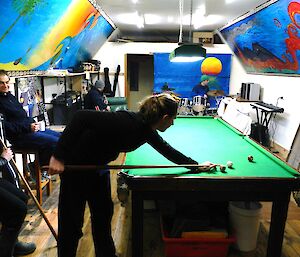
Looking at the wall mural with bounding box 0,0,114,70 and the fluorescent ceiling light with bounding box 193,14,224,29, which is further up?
the fluorescent ceiling light with bounding box 193,14,224,29

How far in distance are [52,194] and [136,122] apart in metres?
2.12

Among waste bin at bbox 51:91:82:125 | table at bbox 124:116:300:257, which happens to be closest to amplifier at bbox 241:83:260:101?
waste bin at bbox 51:91:82:125

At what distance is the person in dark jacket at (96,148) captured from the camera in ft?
5.58

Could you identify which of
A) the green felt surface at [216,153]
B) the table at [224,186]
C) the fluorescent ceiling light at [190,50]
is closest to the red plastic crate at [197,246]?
the table at [224,186]

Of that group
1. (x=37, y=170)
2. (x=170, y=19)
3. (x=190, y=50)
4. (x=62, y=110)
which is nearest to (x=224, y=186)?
(x=190, y=50)

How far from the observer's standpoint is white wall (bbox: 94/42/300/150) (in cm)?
479

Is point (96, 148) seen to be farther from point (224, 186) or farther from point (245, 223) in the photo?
point (245, 223)

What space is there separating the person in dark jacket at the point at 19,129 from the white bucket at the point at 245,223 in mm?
1921

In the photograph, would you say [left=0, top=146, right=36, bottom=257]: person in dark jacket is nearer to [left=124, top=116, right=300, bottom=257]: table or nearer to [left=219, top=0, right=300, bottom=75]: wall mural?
[left=124, top=116, right=300, bottom=257]: table

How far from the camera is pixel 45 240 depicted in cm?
247

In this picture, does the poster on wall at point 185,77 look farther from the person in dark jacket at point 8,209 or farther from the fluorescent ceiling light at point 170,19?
the person in dark jacket at point 8,209

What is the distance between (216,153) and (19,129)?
76.1 inches

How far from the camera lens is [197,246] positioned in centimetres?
225

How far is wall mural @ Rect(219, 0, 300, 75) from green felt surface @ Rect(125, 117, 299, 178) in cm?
171
